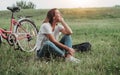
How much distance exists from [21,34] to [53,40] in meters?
2.21

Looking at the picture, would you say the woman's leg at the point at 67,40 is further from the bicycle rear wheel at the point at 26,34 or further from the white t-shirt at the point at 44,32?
the bicycle rear wheel at the point at 26,34

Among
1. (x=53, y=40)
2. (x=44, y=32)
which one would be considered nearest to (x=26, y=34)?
(x=44, y=32)

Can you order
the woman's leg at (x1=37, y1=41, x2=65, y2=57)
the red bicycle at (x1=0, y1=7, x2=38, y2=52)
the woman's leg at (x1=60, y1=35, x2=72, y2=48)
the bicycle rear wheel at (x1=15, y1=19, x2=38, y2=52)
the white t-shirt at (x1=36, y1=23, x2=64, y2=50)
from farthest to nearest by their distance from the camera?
the bicycle rear wheel at (x1=15, y1=19, x2=38, y2=52), the red bicycle at (x1=0, y1=7, x2=38, y2=52), the woman's leg at (x1=60, y1=35, x2=72, y2=48), the white t-shirt at (x1=36, y1=23, x2=64, y2=50), the woman's leg at (x1=37, y1=41, x2=65, y2=57)

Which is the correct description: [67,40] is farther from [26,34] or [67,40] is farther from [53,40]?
[26,34]

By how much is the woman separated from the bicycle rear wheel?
1.65m

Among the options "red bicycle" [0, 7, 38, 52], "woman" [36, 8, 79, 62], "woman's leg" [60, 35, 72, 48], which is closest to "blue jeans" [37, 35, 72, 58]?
"woman" [36, 8, 79, 62]

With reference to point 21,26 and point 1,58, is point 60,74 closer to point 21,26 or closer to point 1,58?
point 1,58

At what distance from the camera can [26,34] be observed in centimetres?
1161

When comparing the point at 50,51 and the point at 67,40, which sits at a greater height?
the point at 67,40

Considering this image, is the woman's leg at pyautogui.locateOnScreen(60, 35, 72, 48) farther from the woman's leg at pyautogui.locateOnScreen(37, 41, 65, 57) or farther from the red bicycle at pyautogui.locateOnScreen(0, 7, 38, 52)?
the red bicycle at pyautogui.locateOnScreen(0, 7, 38, 52)

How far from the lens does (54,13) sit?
9.46m

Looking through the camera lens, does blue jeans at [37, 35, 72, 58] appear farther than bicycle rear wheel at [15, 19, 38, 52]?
No

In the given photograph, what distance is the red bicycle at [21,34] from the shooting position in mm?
11116

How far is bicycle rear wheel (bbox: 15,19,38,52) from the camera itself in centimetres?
1132
